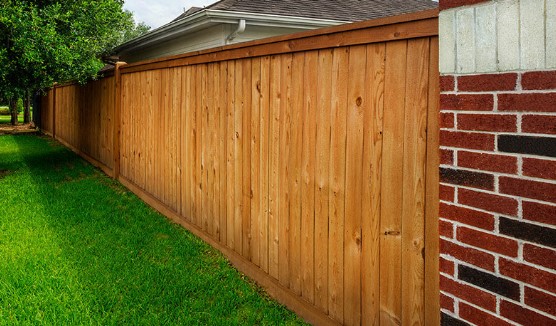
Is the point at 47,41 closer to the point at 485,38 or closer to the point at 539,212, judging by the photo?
the point at 485,38

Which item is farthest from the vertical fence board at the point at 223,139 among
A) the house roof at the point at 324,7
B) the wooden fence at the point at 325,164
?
the house roof at the point at 324,7

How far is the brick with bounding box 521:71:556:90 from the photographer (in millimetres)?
1729

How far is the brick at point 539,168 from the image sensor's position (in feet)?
5.76

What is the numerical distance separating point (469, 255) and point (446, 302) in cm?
28

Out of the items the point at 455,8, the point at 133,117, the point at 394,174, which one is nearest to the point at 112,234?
the point at 133,117

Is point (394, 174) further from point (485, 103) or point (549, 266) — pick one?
point (549, 266)

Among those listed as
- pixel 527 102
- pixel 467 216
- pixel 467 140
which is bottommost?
pixel 467 216

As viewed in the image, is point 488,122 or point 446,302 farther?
point 446,302

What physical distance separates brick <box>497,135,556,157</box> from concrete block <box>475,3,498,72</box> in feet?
0.93

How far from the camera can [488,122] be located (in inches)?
77.8

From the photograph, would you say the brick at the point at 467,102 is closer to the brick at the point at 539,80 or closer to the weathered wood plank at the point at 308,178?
the brick at the point at 539,80

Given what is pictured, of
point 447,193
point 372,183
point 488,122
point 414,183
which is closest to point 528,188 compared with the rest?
point 488,122

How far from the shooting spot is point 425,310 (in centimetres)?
256

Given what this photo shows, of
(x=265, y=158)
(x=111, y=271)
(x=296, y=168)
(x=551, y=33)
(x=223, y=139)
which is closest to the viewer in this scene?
(x=551, y=33)
